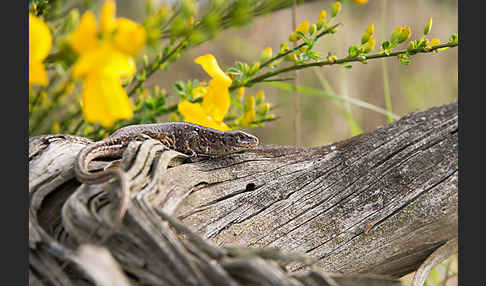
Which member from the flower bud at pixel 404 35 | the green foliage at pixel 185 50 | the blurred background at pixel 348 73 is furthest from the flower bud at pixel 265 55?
the blurred background at pixel 348 73

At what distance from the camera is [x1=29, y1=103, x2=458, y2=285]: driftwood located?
961 millimetres

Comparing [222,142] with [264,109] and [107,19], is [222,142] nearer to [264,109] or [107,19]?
[264,109]

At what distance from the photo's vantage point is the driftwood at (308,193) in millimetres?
961

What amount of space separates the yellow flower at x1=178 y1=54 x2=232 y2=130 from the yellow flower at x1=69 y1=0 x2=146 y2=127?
54cm

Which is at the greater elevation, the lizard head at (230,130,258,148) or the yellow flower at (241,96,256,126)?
the yellow flower at (241,96,256,126)

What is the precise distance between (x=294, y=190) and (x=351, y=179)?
17 cm

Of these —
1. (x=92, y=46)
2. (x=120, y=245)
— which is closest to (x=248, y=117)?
(x=120, y=245)

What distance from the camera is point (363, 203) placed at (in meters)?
1.24

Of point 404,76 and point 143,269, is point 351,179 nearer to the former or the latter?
point 143,269

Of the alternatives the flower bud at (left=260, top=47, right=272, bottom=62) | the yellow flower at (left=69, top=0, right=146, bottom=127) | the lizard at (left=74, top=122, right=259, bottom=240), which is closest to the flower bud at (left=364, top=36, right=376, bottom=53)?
the flower bud at (left=260, top=47, right=272, bottom=62)

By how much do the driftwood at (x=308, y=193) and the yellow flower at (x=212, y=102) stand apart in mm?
119

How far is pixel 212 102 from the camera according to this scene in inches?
46.2

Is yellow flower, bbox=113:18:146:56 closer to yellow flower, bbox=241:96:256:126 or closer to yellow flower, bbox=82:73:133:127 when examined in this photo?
yellow flower, bbox=82:73:133:127

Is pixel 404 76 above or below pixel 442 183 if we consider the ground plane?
above
